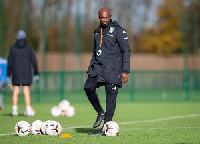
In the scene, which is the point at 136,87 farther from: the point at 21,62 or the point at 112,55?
the point at 112,55

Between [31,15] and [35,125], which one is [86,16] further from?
[35,125]

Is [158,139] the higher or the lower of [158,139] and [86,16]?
the lower

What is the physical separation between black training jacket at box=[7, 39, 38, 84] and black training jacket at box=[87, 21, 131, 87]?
5.74 metres

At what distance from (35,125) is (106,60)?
1762 millimetres

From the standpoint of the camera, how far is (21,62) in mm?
15789

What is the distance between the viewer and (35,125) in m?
10.6

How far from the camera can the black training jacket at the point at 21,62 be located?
1566 centimetres

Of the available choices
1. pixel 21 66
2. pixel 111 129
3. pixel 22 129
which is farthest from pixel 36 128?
pixel 21 66

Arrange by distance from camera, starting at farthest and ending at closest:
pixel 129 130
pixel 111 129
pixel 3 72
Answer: pixel 3 72, pixel 129 130, pixel 111 129

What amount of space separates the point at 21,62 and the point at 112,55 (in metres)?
6.06

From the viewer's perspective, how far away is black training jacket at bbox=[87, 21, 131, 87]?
10.1m

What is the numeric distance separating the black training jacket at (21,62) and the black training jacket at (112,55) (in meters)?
5.74

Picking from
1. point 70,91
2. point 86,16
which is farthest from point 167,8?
point 70,91

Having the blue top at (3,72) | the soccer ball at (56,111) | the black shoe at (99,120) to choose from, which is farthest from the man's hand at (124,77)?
the blue top at (3,72)
